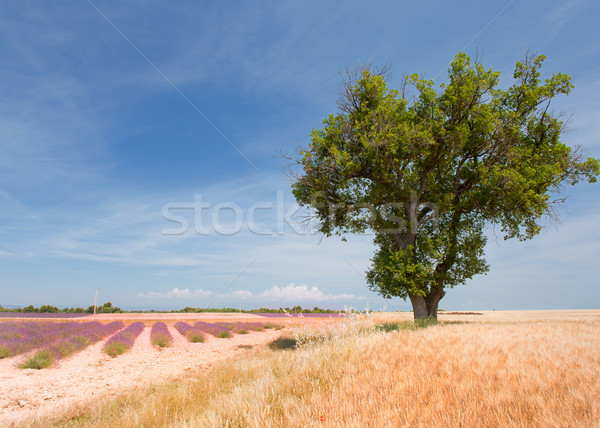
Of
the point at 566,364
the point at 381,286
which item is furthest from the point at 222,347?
the point at 566,364

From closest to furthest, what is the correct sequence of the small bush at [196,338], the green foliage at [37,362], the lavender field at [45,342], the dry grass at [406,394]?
the dry grass at [406,394] → the green foliage at [37,362] → the lavender field at [45,342] → the small bush at [196,338]

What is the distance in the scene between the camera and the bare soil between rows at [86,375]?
697cm

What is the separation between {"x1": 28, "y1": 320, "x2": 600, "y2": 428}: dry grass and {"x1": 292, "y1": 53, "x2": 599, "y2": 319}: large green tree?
Result: 320 inches

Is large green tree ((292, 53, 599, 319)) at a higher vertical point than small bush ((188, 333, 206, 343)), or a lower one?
higher

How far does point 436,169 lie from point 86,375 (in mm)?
18331

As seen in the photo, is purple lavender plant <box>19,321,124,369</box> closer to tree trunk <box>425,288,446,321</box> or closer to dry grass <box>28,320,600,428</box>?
dry grass <box>28,320,600,428</box>

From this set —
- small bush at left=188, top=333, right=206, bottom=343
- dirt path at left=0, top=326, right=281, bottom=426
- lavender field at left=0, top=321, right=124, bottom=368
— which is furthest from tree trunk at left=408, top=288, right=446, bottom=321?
lavender field at left=0, top=321, right=124, bottom=368

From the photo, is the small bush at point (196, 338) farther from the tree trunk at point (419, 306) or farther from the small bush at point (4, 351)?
the tree trunk at point (419, 306)

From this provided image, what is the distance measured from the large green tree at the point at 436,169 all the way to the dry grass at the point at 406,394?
8.12 metres

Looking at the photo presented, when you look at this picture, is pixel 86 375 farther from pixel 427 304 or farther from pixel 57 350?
pixel 427 304

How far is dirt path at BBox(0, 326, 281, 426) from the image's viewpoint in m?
7.01

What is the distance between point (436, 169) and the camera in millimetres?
17625

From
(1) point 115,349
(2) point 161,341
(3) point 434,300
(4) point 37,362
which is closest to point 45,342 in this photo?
(1) point 115,349

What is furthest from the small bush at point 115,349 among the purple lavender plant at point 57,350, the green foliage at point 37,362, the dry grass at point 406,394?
the dry grass at point 406,394
